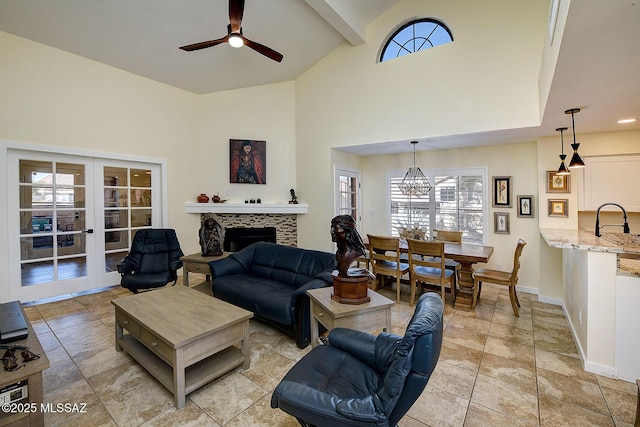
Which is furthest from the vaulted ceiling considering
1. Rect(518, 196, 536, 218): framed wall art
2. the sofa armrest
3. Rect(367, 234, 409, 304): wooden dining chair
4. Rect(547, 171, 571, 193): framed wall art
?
the sofa armrest

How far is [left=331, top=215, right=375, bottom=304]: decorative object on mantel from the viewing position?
7.52 feet

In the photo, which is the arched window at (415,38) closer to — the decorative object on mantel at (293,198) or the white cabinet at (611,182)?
the white cabinet at (611,182)

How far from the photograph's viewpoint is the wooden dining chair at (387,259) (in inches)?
156

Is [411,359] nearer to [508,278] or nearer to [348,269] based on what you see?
[348,269]

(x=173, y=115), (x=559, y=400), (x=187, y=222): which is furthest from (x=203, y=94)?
(x=559, y=400)

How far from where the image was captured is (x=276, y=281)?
3.50 metres

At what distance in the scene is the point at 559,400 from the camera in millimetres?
2057

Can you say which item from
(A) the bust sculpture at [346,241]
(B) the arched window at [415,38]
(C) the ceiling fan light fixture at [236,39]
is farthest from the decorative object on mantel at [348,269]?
(B) the arched window at [415,38]

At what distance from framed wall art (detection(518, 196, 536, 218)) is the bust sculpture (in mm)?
3675

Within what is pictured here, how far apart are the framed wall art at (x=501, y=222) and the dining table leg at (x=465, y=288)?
132 cm

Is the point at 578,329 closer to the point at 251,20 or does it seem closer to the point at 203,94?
the point at 251,20

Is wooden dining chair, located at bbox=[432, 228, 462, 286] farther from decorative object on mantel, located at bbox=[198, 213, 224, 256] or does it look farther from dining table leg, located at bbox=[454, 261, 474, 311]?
decorative object on mantel, located at bbox=[198, 213, 224, 256]

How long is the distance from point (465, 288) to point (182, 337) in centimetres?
357

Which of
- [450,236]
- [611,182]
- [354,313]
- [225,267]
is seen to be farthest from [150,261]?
[611,182]
